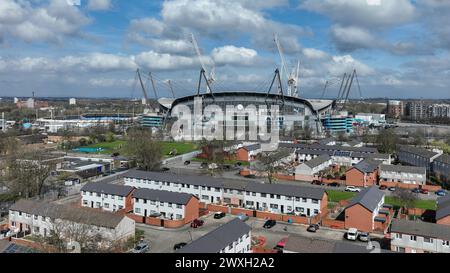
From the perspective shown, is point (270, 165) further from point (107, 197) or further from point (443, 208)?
point (443, 208)

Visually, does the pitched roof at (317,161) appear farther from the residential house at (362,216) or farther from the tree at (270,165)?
the residential house at (362,216)

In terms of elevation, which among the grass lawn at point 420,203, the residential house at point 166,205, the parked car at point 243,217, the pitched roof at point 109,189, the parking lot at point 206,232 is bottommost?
the parking lot at point 206,232

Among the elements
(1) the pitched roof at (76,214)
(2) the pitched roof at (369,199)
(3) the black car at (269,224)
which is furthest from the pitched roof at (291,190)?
(1) the pitched roof at (76,214)

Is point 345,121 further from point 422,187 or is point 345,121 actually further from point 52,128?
point 52,128

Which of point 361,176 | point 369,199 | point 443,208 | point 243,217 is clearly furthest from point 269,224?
point 361,176

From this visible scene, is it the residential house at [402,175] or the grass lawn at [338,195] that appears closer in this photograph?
the grass lawn at [338,195]
